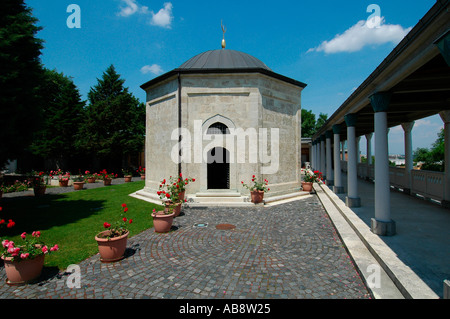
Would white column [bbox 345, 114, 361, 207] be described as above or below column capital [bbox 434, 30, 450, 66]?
below

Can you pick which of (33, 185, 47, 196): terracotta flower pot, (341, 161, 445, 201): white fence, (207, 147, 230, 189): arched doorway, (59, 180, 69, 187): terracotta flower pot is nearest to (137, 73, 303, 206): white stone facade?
(207, 147, 230, 189): arched doorway

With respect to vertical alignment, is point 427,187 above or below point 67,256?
→ above

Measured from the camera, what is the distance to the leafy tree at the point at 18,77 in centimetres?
770

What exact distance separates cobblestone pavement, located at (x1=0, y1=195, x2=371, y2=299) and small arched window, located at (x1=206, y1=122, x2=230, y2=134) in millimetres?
5987

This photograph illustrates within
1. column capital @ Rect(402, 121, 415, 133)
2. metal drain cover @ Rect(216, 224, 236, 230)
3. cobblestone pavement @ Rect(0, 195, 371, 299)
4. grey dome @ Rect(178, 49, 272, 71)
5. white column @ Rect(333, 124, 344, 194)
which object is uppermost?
grey dome @ Rect(178, 49, 272, 71)

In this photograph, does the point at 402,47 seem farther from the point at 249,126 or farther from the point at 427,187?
the point at 427,187

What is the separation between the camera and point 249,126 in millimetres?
12250

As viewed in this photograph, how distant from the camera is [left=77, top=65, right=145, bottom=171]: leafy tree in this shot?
28.2 meters

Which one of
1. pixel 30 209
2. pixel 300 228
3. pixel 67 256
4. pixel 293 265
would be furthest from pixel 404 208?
pixel 30 209

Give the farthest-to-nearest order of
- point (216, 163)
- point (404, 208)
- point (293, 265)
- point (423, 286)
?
point (216, 163) < point (404, 208) < point (293, 265) < point (423, 286)

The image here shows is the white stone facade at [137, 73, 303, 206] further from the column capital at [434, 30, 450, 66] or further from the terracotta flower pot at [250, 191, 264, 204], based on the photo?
the column capital at [434, 30, 450, 66]

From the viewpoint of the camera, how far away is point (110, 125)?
29344mm

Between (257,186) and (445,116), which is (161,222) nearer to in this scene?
(257,186)

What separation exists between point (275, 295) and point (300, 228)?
422cm
